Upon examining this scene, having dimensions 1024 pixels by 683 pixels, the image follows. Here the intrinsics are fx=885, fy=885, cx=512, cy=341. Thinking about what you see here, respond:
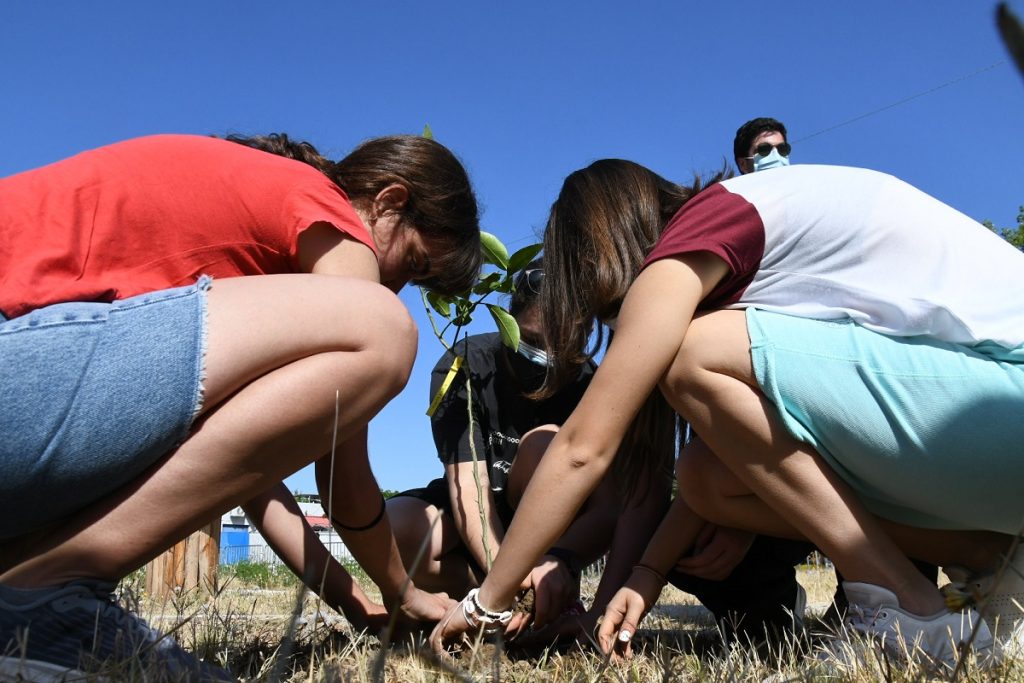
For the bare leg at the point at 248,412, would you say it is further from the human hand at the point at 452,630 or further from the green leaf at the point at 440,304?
the green leaf at the point at 440,304

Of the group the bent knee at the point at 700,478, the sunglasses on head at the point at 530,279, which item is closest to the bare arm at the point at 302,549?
the bent knee at the point at 700,478

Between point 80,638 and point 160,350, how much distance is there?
Answer: 0.39 meters

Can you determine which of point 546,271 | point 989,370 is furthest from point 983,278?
point 546,271

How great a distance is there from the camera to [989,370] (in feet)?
4.92

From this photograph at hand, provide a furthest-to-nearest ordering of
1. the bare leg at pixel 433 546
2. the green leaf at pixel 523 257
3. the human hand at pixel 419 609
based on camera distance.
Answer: the bare leg at pixel 433 546 → the green leaf at pixel 523 257 → the human hand at pixel 419 609

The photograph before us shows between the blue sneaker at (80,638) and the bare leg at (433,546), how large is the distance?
4.52 ft

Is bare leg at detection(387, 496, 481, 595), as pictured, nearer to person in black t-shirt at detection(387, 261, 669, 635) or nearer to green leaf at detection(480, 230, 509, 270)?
person in black t-shirt at detection(387, 261, 669, 635)

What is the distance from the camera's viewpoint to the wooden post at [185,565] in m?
3.68

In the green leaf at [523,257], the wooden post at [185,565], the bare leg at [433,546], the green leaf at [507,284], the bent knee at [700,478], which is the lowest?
the wooden post at [185,565]

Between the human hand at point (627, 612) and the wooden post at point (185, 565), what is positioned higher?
the human hand at point (627, 612)

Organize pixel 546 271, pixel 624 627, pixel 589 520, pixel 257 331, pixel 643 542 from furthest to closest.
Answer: pixel 589 520 → pixel 643 542 → pixel 546 271 → pixel 624 627 → pixel 257 331

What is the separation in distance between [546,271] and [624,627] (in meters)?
0.81

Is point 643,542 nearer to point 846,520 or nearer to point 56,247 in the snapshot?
point 846,520

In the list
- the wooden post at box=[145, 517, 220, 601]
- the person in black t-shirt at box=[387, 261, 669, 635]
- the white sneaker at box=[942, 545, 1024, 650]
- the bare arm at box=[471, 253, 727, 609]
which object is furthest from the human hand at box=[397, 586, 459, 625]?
the wooden post at box=[145, 517, 220, 601]
